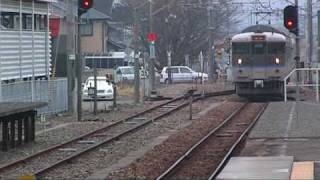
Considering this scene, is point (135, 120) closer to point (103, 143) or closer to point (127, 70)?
point (103, 143)

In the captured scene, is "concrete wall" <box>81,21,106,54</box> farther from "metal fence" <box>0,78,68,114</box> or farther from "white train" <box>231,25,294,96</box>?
"metal fence" <box>0,78,68,114</box>

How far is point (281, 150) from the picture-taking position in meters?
15.4

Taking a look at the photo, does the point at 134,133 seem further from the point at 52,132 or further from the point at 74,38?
the point at 74,38

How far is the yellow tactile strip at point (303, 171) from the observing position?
11109mm

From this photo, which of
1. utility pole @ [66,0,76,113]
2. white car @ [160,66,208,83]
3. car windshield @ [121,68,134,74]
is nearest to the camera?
utility pole @ [66,0,76,113]

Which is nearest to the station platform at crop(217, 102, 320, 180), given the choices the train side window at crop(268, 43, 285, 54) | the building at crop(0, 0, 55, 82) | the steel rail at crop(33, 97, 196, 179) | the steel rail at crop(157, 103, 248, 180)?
the steel rail at crop(157, 103, 248, 180)

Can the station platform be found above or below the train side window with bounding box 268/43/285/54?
below

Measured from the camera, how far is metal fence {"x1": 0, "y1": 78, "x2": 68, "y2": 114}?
80.0 feet

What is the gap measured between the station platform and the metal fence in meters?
7.90

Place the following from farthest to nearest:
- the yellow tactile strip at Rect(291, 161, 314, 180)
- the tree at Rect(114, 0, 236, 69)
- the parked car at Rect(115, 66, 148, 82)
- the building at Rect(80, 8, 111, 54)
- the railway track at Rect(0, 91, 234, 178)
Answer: the building at Rect(80, 8, 111, 54)
the tree at Rect(114, 0, 236, 69)
the parked car at Rect(115, 66, 148, 82)
the railway track at Rect(0, 91, 234, 178)
the yellow tactile strip at Rect(291, 161, 314, 180)

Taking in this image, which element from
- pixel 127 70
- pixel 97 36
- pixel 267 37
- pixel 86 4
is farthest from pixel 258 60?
pixel 97 36

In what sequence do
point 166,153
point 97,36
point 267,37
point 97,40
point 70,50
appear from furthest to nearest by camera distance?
point 97,40 < point 97,36 < point 267,37 < point 70,50 < point 166,153

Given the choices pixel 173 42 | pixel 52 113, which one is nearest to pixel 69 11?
pixel 52 113

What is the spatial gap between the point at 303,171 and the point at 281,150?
355 cm
